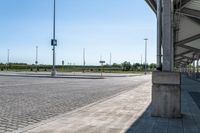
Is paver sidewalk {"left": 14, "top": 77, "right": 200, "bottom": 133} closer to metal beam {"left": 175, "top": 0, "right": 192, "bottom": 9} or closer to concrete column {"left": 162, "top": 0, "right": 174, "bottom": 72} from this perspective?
concrete column {"left": 162, "top": 0, "right": 174, "bottom": 72}

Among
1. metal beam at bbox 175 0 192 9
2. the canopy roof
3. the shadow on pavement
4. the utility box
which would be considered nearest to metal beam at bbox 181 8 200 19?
the canopy roof

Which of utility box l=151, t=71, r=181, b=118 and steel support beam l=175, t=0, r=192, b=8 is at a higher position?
steel support beam l=175, t=0, r=192, b=8

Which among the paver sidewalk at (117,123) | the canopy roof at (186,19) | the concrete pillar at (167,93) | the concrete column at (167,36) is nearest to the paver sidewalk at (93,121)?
the paver sidewalk at (117,123)

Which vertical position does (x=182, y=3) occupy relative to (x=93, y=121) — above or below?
above

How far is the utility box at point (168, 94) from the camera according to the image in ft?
34.1

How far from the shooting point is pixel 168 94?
409 inches

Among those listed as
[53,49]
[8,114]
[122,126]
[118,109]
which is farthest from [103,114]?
[53,49]

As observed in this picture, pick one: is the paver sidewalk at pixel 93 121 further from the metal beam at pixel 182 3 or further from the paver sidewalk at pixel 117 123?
the metal beam at pixel 182 3

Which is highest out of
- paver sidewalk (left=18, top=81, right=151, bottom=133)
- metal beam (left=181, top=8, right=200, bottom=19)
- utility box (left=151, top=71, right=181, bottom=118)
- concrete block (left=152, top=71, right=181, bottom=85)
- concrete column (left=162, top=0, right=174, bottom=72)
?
metal beam (left=181, top=8, right=200, bottom=19)

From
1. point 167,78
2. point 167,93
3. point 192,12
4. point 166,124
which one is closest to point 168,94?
point 167,93

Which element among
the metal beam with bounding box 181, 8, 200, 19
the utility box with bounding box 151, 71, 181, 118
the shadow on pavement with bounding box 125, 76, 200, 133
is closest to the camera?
the shadow on pavement with bounding box 125, 76, 200, 133

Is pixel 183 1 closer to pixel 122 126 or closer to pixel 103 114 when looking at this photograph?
pixel 103 114

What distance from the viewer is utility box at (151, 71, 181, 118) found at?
1038 centimetres

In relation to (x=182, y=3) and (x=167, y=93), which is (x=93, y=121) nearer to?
(x=167, y=93)
